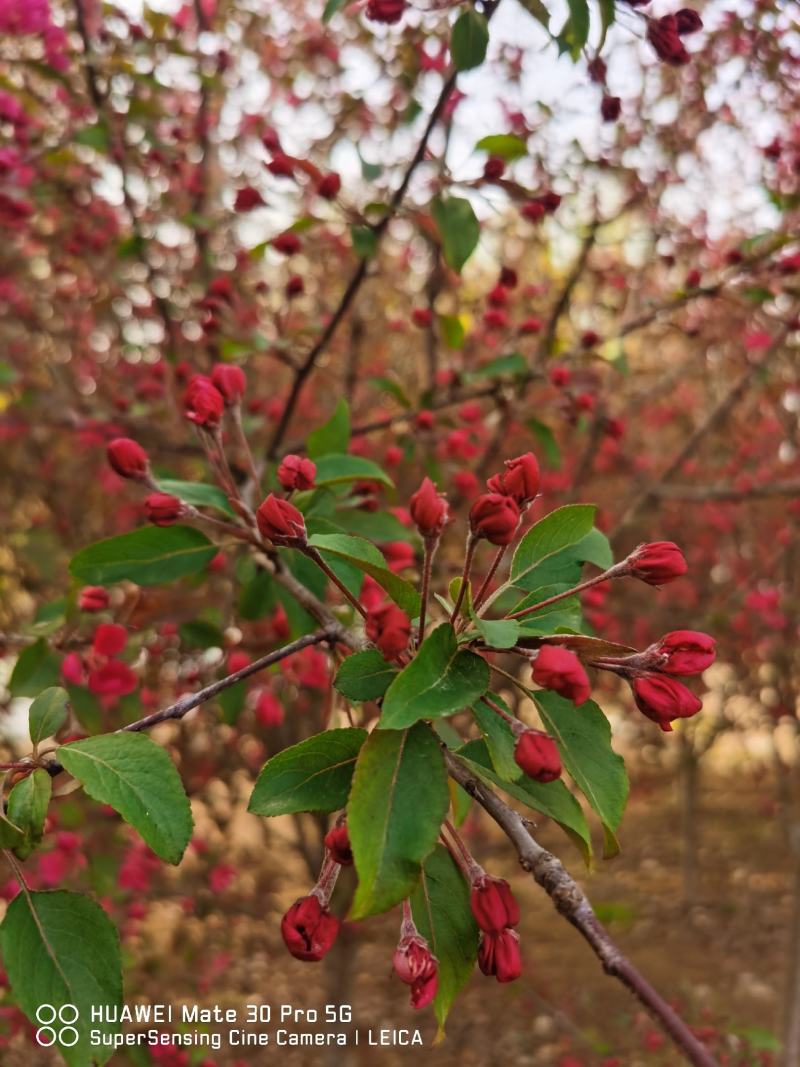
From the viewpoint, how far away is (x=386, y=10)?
1.46 meters

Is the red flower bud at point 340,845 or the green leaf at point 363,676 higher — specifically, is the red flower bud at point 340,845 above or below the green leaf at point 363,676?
below

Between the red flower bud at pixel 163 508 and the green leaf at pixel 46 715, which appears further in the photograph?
the red flower bud at pixel 163 508

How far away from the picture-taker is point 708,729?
6.87m

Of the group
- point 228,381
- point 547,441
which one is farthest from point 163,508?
point 547,441

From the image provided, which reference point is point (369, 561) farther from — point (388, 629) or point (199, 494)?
point (199, 494)

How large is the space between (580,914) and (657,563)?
0.42 metres

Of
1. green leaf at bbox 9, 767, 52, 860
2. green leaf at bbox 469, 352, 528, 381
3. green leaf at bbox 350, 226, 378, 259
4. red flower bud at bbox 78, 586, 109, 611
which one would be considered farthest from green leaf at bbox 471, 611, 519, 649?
green leaf at bbox 469, 352, 528, 381

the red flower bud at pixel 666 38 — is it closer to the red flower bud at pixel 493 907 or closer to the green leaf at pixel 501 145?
the green leaf at pixel 501 145

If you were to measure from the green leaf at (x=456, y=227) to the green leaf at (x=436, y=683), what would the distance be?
1.01m

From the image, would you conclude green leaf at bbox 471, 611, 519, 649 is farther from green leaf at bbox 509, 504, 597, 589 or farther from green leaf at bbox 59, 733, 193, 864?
green leaf at bbox 59, 733, 193, 864

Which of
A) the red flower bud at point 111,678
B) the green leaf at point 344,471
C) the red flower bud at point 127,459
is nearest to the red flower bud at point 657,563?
the green leaf at point 344,471

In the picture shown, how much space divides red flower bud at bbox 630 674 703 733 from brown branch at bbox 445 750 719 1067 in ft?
0.59

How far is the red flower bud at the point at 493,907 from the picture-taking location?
35.9 inches

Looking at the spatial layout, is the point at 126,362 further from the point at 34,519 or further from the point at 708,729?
the point at 708,729
